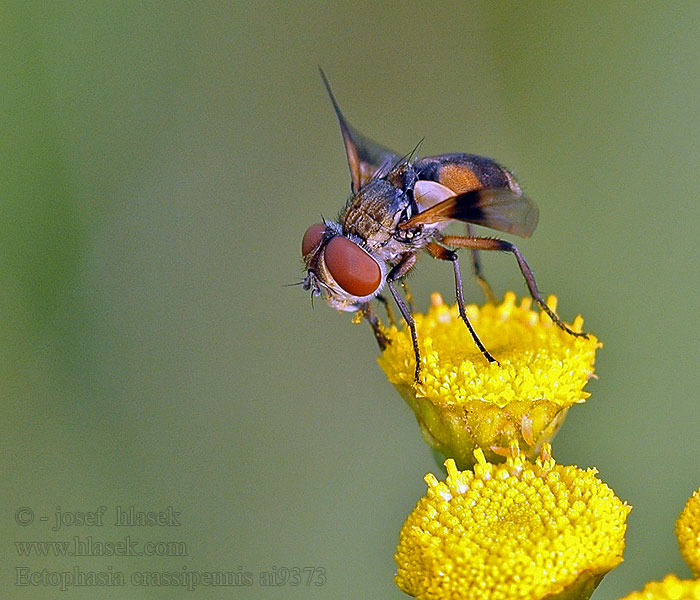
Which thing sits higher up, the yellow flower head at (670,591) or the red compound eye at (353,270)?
the red compound eye at (353,270)

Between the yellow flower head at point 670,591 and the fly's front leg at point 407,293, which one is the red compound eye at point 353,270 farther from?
the yellow flower head at point 670,591

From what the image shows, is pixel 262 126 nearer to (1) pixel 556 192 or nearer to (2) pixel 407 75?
(2) pixel 407 75

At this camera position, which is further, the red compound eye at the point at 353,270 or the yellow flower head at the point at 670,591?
the red compound eye at the point at 353,270

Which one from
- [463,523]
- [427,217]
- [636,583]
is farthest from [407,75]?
[463,523]

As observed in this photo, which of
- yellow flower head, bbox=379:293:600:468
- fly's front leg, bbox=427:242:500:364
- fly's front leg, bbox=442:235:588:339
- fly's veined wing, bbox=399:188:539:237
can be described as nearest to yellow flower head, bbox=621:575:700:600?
yellow flower head, bbox=379:293:600:468

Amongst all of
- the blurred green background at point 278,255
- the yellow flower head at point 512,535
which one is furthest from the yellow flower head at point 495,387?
the blurred green background at point 278,255

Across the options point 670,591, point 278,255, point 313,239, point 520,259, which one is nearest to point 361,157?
point 313,239

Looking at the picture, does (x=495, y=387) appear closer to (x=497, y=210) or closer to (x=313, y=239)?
(x=497, y=210)
